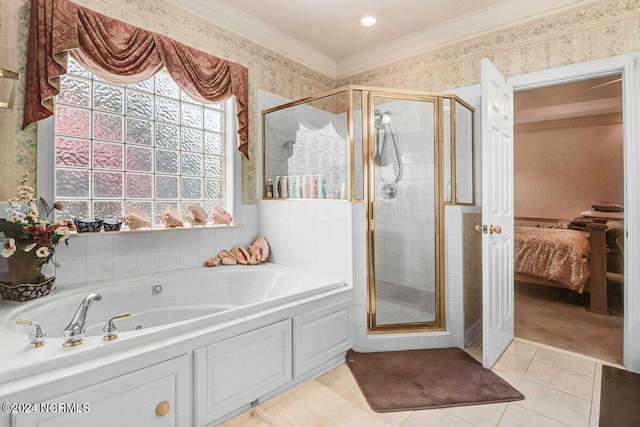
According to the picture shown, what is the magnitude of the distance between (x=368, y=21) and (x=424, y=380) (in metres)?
2.88

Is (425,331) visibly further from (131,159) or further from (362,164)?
(131,159)

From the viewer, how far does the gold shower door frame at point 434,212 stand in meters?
2.43

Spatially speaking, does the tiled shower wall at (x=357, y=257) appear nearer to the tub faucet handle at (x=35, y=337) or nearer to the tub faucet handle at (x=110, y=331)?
the tub faucet handle at (x=110, y=331)

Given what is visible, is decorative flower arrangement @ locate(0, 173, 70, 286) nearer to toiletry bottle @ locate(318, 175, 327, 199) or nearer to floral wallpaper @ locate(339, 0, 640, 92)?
toiletry bottle @ locate(318, 175, 327, 199)

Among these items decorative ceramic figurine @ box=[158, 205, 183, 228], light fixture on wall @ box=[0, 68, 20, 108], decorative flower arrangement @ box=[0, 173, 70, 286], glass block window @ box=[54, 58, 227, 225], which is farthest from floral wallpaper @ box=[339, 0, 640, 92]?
decorative flower arrangement @ box=[0, 173, 70, 286]

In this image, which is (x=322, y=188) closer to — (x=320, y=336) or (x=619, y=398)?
(x=320, y=336)

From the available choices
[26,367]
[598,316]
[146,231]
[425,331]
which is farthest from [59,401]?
[598,316]

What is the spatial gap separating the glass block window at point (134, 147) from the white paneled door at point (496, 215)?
2143 millimetres

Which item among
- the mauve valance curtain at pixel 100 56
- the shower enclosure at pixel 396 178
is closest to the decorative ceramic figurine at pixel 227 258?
the shower enclosure at pixel 396 178

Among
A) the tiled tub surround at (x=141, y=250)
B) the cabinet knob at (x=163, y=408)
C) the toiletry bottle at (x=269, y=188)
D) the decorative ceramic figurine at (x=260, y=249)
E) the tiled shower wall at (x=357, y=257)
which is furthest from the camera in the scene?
the toiletry bottle at (x=269, y=188)

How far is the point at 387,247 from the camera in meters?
2.56

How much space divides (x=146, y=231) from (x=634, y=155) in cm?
332

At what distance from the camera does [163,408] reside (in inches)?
54.6

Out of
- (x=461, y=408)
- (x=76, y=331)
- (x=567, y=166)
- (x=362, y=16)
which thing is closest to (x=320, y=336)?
(x=461, y=408)
